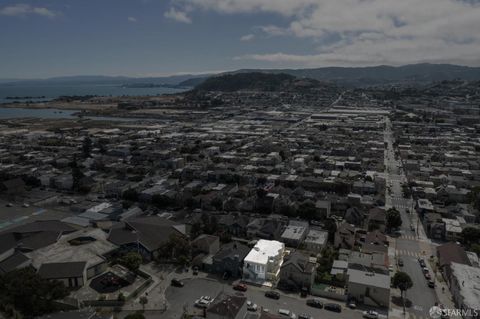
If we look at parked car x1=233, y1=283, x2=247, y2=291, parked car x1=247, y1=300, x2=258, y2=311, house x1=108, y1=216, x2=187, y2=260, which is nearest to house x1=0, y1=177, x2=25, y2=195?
house x1=108, y1=216, x2=187, y2=260

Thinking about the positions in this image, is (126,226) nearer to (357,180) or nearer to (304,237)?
(304,237)

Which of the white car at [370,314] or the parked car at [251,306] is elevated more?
the parked car at [251,306]

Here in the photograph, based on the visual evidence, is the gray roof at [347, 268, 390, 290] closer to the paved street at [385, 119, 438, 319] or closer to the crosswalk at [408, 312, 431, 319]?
the paved street at [385, 119, 438, 319]

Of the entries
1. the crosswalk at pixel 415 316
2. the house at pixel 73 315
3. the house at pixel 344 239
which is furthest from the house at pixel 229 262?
the crosswalk at pixel 415 316

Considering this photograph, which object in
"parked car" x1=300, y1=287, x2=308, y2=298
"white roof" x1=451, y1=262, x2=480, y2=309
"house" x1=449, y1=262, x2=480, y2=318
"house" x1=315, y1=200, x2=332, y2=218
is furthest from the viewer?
"house" x1=315, y1=200, x2=332, y2=218

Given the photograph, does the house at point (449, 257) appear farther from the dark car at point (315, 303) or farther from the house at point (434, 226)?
the dark car at point (315, 303)

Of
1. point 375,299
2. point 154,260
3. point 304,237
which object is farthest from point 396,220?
point 154,260

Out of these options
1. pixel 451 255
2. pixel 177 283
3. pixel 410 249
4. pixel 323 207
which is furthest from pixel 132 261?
pixel 451 255
